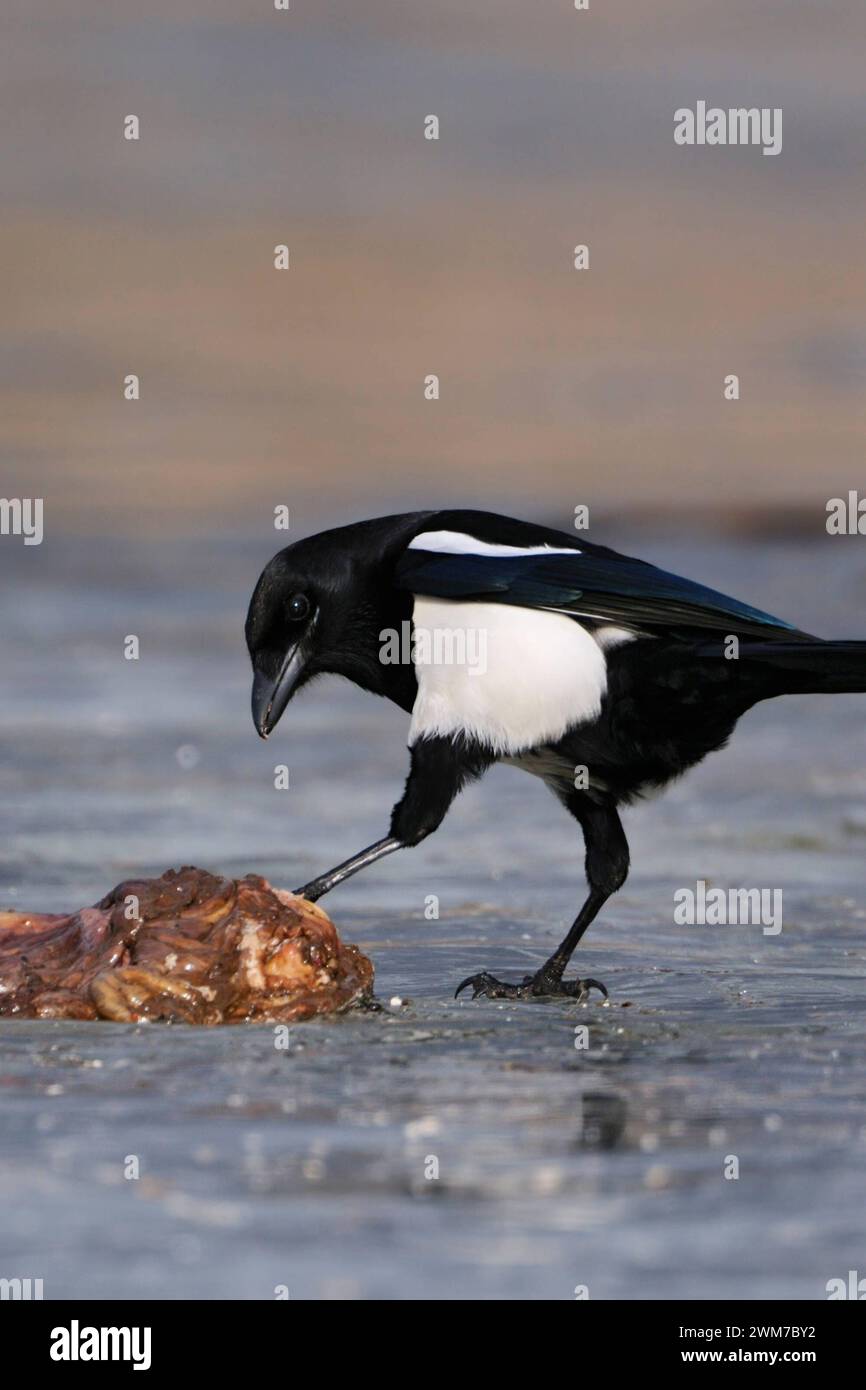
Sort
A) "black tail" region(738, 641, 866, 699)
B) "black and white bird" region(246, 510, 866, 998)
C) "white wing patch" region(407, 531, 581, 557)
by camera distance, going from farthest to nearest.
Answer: "white wing patch" region(407, 531, 581, 557) → "black and white bird" region(246, 510, 866, 998) → "black tail" region(738, 641, 866, 699)

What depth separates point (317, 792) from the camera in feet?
31.9

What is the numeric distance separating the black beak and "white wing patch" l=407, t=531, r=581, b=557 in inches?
18.5

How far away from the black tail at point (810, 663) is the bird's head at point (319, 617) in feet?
3.32

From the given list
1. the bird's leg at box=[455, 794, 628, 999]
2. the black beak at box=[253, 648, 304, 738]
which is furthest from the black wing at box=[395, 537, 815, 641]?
the bird's leg at box=[455, 794, 628, 999]

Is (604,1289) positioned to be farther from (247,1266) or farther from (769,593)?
(769,593)

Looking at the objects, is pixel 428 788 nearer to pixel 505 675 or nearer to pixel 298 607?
pixel 505 675

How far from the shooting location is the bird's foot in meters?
6.18

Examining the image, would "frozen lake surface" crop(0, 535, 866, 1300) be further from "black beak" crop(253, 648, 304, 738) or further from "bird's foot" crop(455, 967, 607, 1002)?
"black beak" crop(253, 648, 304, 738)

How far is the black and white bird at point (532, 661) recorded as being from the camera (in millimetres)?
6191

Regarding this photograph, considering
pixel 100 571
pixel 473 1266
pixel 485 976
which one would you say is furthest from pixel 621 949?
pixel 100 571

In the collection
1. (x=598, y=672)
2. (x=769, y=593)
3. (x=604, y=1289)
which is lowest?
(x=604, y=1289)

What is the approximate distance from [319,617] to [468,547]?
0.47m

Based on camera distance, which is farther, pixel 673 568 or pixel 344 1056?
pixel 673 568

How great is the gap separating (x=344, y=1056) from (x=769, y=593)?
10051mm
